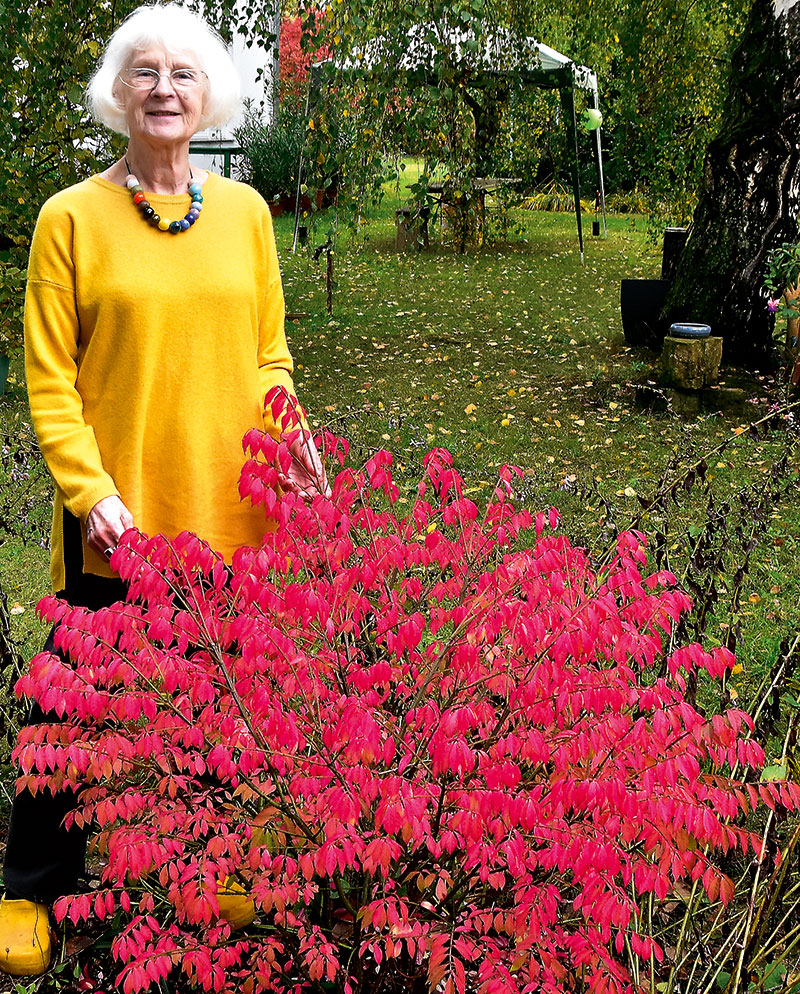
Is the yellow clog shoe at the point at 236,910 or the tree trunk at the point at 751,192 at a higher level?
the tree trunk at the point at 751,192

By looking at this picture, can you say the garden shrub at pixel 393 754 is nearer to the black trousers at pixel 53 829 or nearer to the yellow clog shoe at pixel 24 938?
the black trousers at pixel 53 829

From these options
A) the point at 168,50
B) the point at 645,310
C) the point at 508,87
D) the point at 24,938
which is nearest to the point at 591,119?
the point at 508,87

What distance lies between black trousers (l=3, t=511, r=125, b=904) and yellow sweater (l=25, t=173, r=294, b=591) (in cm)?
5

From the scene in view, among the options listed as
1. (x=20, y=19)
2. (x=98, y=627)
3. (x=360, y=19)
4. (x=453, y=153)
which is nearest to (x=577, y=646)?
(x=98, y=627)

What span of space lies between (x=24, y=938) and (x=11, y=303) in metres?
5.01

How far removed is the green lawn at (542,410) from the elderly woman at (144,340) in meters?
0.70

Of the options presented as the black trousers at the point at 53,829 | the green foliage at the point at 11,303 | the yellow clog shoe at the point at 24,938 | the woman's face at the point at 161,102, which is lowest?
the yellow clog shoe at the point at 24,938

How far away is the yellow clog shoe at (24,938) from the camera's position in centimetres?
233

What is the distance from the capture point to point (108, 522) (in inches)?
79.9

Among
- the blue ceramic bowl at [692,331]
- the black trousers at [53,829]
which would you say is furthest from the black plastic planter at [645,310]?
the black trousers at [53,829]

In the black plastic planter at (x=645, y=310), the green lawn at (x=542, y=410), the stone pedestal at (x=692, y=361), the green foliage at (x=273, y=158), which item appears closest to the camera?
the green lawn at (x=542, y=410)

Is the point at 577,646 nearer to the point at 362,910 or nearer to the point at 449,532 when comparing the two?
the point at 362,910

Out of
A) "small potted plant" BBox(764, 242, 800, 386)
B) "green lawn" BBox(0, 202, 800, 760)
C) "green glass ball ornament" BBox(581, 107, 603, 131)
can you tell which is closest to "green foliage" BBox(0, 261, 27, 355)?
"green lawn" BBox(0, 202, 800, 760)

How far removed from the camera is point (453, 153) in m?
8.77
